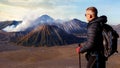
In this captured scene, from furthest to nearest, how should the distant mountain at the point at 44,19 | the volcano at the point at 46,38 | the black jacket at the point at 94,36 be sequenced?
1. the distant mountain at the point at 44,19
2. the volcano at the point at 46,38
3. the black jacket at the point at 94,36

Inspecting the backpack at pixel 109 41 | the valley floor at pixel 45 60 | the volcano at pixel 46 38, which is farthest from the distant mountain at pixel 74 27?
the backpack at pixel 109 41

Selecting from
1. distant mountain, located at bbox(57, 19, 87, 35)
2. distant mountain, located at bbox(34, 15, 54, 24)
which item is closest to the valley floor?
distant mountain, located at bbox(57, 19, 87, 35)

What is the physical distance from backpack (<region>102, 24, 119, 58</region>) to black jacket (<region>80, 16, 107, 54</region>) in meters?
0.08

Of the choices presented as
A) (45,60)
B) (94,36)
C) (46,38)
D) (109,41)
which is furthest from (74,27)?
(94,36)

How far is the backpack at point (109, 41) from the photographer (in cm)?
730

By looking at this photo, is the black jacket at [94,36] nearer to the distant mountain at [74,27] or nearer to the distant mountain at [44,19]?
the distant mountain at [74,27]

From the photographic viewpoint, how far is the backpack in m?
7.30

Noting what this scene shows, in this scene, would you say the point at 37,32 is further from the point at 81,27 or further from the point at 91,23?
the point at 91,23

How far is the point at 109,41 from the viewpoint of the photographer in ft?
24.0

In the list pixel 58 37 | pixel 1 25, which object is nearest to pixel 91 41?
pixel 58 37

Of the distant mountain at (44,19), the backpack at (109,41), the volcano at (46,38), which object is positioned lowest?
the volcano at (46,38)

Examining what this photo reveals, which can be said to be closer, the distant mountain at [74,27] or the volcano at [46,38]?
the volcano at [46,38]

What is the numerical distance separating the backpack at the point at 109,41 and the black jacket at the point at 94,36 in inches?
3.0

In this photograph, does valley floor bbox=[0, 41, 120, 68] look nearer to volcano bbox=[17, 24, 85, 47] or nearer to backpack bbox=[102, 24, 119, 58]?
backpack bbox=[102, 24, 119, 58]
